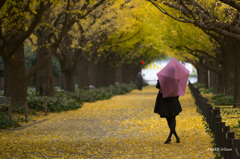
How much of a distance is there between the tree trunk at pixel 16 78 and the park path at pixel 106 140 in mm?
3004

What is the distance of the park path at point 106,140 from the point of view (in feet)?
32.1

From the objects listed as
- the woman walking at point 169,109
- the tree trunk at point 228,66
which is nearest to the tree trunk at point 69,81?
the tree trunk at point 228,66

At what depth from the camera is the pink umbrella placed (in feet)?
35.7

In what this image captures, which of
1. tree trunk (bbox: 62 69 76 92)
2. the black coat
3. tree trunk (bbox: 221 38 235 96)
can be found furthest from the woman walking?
tree trunk (bbox: 62 69 76 92)

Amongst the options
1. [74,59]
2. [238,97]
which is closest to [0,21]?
[238,97]

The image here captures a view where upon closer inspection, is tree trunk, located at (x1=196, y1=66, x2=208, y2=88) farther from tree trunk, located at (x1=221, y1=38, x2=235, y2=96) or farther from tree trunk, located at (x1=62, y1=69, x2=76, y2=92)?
tree trunk, located at (x1=221, y1=38, x2=235, y2=96)

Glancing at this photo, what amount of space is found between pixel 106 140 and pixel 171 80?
2538mm

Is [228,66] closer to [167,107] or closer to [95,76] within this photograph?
[167,107]

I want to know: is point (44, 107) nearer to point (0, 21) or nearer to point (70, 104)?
point (70, 104)

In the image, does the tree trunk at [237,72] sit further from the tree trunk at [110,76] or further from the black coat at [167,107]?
the tree trunk at [110,76]

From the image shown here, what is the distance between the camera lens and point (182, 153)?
970 centimetres

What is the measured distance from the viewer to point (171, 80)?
10906 millimetres

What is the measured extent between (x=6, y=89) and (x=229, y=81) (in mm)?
12154

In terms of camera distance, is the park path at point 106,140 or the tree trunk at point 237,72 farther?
the tree trunk at point 237,72
